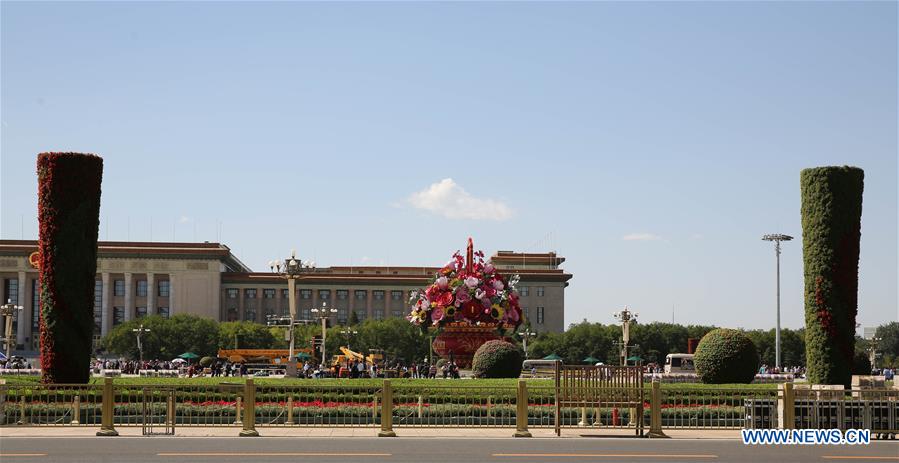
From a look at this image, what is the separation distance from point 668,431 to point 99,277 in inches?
4432

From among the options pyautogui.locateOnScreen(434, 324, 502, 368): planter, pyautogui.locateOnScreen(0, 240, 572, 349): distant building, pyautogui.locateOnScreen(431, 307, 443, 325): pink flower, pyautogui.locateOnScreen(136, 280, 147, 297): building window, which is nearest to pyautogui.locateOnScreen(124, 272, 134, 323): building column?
pyautogui.locateOnScreen(0, 240, 572, 349): distant building

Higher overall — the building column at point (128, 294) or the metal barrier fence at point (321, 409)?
the building column at point (128, 294)

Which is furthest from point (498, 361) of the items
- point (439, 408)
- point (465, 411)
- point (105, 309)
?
point (105, 309)

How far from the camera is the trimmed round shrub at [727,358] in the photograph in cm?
3747

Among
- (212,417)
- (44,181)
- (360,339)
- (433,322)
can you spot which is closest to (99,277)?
(360,339)

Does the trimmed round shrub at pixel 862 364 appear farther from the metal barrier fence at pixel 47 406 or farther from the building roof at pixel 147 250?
the building roof at pixel 147 250

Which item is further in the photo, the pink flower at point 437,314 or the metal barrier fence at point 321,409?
the pink flower at point 437,314

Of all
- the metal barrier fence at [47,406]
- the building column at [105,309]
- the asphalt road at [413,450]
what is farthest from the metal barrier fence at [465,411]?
the building column at [105,309]

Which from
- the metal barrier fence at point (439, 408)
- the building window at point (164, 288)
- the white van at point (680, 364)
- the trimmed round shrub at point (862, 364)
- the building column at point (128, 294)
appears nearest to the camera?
the metal barrier fence at point (439, 408)

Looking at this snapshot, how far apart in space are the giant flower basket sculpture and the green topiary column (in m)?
15.1

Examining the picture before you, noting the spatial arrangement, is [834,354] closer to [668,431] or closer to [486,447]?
[668,431]

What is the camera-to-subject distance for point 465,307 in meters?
45.6

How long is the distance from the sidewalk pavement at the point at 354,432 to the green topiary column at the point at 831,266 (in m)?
9.63

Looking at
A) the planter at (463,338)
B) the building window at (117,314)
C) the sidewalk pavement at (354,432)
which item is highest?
the building window at (117,314)
